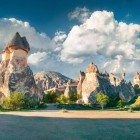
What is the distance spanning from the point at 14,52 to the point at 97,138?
78642 millimetres

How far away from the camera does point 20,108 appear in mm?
68125

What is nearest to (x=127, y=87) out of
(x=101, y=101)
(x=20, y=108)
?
(x=101, y=101)

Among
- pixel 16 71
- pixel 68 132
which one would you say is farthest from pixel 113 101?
pixel 68 132

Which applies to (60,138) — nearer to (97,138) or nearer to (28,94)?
(97,138)

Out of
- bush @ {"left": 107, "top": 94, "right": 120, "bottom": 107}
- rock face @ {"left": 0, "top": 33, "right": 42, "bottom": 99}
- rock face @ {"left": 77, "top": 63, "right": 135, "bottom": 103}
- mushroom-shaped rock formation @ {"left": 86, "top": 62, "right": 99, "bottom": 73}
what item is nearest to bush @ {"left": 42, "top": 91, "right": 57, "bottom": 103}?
rock face @ {"left": 77, "top": 63, "right": 135, "bottom": 103}

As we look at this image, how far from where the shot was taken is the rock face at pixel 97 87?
109 metres

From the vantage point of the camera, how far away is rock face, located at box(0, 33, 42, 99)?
284 feet

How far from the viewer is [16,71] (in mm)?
89938

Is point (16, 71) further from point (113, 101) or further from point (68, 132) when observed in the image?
point (68, 132)

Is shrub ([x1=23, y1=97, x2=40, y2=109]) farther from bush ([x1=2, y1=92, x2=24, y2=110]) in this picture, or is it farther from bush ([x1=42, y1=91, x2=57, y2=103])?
bush ([x1=42, y1=91, x2=57, y2=103])

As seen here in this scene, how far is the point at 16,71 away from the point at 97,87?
33144 millimetres

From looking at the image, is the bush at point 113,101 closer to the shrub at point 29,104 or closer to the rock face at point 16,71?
the rock face at point 16,71

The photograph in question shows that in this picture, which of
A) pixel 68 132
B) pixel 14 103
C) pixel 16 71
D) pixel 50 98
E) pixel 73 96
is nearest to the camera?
pixel 68 132

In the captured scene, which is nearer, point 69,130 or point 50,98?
point 69,130
